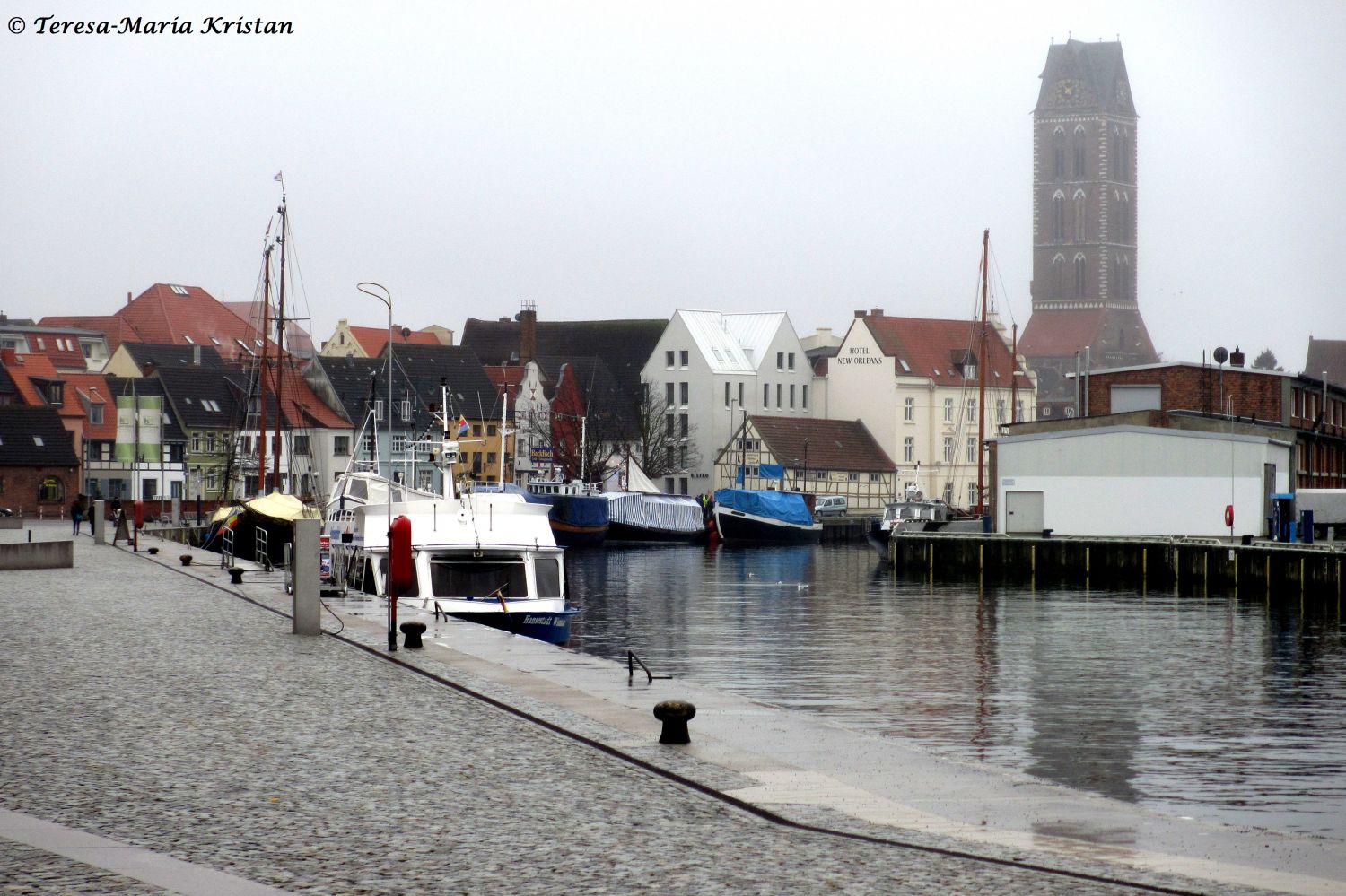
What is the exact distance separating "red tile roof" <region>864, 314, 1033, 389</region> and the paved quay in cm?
12259

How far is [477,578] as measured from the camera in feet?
121

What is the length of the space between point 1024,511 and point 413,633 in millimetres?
58319

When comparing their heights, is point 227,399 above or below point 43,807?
above

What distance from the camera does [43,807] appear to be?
12430 mm

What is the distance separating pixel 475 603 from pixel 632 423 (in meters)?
106

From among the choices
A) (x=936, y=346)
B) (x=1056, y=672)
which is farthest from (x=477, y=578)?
(x=936, y=346)

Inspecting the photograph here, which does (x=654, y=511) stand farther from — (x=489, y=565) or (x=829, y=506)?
(x=489, y=565)

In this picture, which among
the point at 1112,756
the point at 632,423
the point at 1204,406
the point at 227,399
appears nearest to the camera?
the point at 1112,756

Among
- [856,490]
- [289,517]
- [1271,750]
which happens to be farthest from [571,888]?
[856,490]

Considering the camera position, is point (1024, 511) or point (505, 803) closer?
point (505, 803)

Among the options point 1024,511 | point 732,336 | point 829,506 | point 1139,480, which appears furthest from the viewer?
point 732,336

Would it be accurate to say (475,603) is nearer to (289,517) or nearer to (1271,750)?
(1271,750)

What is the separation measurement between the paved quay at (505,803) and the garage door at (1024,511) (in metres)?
59.7

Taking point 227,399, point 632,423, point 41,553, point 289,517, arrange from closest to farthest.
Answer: point 41,553, point 289,517, point 227,399, point 632,423
